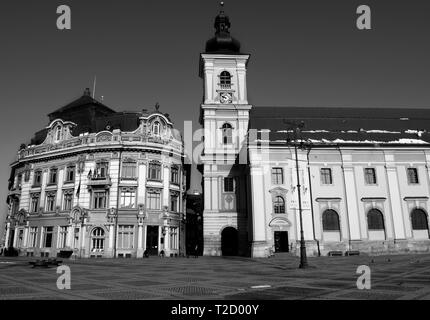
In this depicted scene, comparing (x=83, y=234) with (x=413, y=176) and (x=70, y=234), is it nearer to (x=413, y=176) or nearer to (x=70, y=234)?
(x=70, y=234)

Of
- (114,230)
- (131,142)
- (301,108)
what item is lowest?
(114,230)

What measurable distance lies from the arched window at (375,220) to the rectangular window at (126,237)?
26466mm

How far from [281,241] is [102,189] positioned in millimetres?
21635

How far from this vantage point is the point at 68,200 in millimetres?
44281

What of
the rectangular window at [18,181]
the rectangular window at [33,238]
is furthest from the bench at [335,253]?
the rectangular window at [18,181]

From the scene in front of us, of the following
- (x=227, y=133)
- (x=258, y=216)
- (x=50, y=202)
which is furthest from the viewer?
(x=50, y=202)

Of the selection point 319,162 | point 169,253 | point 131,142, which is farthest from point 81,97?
point 319,162

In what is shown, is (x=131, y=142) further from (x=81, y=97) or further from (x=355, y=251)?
(x=355, y=251)

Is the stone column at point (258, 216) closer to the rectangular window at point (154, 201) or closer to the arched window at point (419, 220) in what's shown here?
the rectangular window at point (154, 201)

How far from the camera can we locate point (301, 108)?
49.5 m

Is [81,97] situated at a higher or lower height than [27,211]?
higher

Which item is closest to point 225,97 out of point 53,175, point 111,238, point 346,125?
point 346,125
